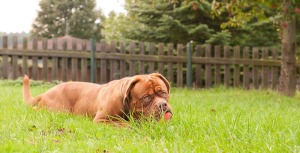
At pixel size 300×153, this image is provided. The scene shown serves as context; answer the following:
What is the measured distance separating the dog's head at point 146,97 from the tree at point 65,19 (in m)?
32.8

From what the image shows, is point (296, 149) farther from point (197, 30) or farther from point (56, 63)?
point (197, 30)

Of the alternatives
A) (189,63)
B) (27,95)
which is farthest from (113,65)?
(27,95)

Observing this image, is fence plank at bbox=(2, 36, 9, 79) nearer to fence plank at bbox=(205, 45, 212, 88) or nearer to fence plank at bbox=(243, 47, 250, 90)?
fence plank at bbox=(205, 45, 212, 88)

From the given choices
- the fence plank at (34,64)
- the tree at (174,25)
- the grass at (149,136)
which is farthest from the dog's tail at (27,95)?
the tree at (174,25)

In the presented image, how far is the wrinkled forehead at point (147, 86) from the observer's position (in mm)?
3957

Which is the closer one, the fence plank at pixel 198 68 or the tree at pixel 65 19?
Result: the fence plank at pixel 198 68

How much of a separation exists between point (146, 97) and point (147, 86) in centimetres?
11

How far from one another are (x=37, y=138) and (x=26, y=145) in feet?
0.98

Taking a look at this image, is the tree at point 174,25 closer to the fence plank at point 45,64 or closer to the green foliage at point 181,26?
the green foliage at point 181,26

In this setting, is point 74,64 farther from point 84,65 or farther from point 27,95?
point 27,95

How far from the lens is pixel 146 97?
394 centimetres

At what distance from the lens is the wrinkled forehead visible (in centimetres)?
396

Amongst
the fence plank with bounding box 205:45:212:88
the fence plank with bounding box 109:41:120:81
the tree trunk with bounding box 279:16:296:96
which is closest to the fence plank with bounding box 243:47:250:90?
the fence plank with bounding box 205:45:212:88

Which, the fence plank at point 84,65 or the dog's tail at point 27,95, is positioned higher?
the fence plank at point 84,65
